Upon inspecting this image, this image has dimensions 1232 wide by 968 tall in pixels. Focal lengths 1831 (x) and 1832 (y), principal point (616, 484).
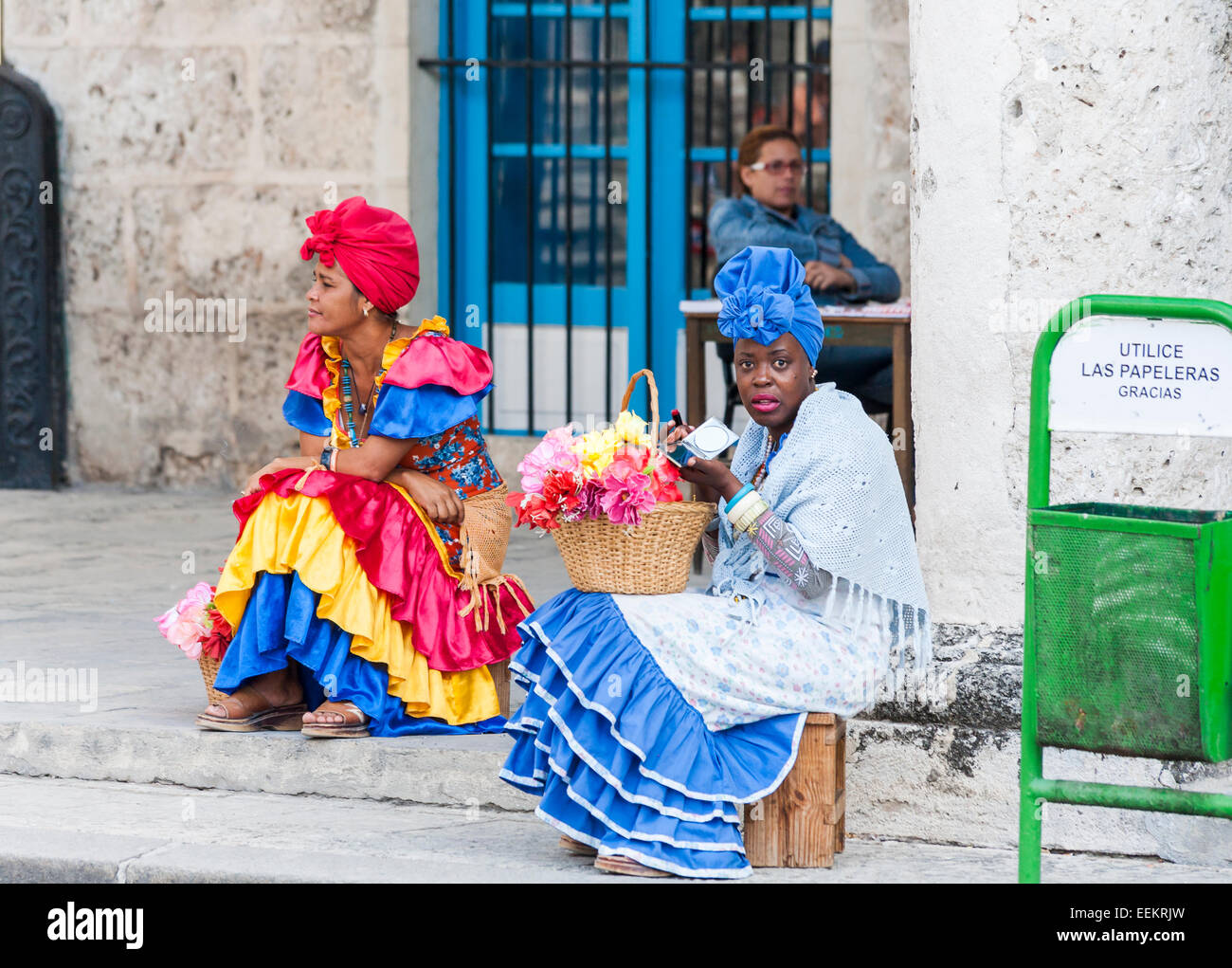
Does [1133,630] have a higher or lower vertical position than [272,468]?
lower

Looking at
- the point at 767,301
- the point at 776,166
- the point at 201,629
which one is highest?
the point at 776,166

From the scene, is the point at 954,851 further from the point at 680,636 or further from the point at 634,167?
the point at 634,167

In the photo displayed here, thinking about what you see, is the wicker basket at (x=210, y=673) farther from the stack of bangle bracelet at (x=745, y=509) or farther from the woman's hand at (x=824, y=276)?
the woman's hand at (x=824, y=276)

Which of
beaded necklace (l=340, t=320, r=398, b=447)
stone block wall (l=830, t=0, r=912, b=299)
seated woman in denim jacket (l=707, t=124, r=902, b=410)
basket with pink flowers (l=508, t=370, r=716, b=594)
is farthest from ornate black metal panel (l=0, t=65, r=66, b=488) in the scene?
basket with pink flowers (l=508, t=370, r=716, b=594)

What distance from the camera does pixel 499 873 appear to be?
3838 millimetres

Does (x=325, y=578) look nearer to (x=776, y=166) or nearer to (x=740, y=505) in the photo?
(x=740, y=505)

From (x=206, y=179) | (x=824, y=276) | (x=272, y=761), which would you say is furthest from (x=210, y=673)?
(x=206, y=179)

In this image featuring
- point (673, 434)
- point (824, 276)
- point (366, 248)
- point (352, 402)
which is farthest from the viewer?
point (824, 276)

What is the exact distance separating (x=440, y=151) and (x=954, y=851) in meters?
4.74

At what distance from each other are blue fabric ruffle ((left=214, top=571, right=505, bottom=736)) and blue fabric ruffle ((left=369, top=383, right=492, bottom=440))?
421 millimetres

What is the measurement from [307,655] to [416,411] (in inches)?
25.3

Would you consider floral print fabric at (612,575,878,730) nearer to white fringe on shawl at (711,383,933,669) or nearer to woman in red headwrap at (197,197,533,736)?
white fringe on shawl at (711,383,933,669)

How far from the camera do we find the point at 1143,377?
3.20 meters

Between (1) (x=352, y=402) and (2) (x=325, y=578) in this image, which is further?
(1) (x=352, y=402)
